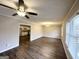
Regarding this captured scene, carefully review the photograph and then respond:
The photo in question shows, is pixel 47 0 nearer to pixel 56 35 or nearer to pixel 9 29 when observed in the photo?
pixel 9 29

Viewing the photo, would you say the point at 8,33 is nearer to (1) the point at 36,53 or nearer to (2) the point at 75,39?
(1) the point at 36,53

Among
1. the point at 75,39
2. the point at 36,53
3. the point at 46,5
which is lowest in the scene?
the point at 36,53

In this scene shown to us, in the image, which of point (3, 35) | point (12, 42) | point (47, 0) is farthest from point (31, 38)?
point (47, 0)

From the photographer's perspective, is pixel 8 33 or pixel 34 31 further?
pixel 34 31

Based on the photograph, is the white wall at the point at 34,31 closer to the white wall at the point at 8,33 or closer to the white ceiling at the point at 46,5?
the white wall at the point at 8,33

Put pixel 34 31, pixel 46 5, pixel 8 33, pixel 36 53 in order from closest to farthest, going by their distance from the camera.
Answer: pixel 46 5, pixel 36 53, pixel 8 33, pixel 34 31

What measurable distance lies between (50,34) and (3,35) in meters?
8.74

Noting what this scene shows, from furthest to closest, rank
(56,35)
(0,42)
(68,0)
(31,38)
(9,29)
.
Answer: (56,35), (31,38), (9,29), (0,42), (68,0)

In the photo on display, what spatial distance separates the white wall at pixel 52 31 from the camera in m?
12.3

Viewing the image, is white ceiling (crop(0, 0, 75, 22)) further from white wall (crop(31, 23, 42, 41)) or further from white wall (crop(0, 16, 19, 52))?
white wall (crop(31, 23, 42, 41))

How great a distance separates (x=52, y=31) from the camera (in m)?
12.7

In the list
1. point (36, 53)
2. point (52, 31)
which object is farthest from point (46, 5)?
point (52, 31)

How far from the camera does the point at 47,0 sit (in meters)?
2.46

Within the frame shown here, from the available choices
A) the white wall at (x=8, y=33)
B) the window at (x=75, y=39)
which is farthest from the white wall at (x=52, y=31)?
the window at (x=75, y=39)
